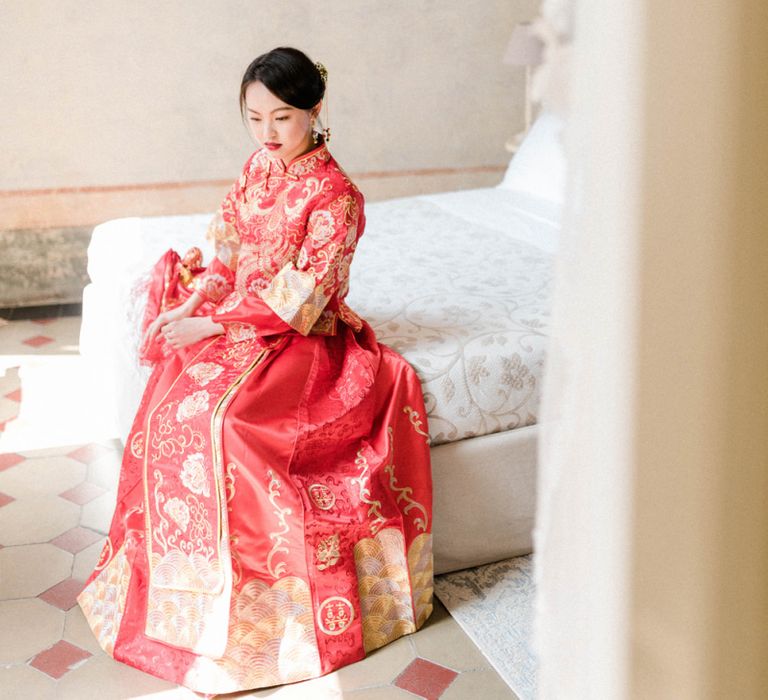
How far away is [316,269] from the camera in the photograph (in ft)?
6.46

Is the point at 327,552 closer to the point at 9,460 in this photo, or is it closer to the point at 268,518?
the point at 268,518

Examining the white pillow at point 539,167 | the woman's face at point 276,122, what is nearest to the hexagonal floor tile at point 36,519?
the woman's face at point 276,122

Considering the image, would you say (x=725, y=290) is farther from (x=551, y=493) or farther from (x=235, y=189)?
(x=235, y=189)

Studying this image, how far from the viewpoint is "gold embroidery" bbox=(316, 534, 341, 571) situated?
1.89 m

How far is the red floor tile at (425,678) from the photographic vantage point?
1.87m

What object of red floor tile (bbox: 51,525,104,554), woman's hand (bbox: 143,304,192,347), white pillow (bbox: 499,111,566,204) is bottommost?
red floor tile (bbox: 51,525,104,554)

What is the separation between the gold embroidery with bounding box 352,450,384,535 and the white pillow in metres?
2.06

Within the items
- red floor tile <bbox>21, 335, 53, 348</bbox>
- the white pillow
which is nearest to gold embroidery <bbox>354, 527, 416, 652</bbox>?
the white pillow

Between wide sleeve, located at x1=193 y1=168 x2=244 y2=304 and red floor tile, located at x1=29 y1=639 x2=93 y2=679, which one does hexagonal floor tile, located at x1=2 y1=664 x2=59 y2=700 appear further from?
wide sleeve, located at x1=193 y1=168 x2=244 y2=304

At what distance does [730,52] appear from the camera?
575 millimetres

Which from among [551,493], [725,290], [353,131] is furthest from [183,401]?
[353,131]

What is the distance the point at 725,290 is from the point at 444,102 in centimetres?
440

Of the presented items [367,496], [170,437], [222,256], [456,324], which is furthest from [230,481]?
[456,324]

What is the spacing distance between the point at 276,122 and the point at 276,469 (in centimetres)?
72
